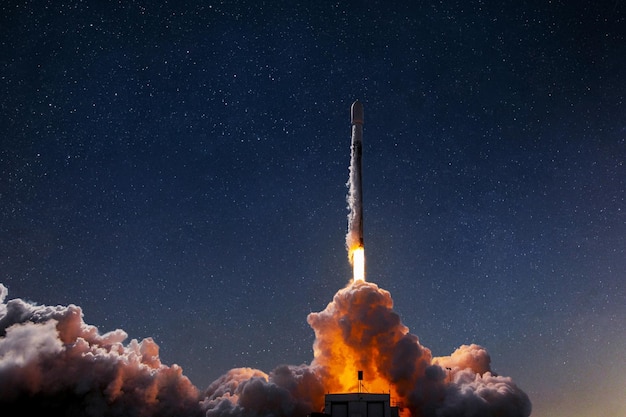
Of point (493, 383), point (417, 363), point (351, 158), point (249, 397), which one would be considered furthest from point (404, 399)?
point (351, 158)

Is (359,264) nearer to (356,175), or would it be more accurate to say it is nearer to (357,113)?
(356,175)

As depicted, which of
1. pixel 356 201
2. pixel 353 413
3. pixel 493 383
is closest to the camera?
pixel 353 413

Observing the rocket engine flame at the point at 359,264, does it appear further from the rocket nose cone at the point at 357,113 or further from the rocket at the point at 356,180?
the rocket nose cone at the point at 357,113

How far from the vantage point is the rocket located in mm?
85938

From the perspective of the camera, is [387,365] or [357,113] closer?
[387,365]

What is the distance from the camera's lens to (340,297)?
8144cm

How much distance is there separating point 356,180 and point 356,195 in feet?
6.65

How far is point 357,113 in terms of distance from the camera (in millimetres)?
86312

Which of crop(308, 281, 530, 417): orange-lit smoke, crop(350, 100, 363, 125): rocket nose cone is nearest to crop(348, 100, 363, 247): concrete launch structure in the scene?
crop(350, 100, 363, 125): rocket nose cone

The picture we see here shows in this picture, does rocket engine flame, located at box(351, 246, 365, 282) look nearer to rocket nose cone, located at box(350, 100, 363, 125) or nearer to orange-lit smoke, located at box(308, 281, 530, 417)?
orange-lit smoke, located at box(308, 281, 530, 417)

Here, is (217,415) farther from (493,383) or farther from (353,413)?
(493,383)

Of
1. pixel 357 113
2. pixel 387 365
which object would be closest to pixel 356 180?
pixel 357 113

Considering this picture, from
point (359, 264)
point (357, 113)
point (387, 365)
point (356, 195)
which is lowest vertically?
point (387, 365)

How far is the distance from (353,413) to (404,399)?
30.6 ft
